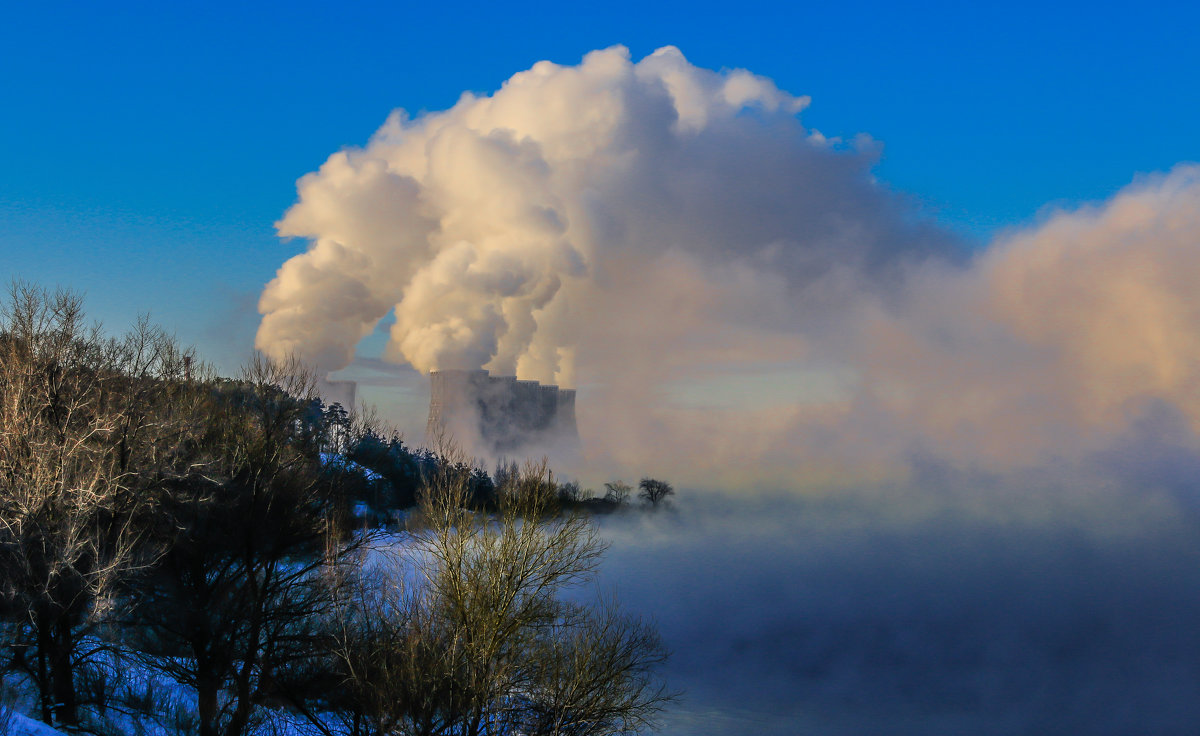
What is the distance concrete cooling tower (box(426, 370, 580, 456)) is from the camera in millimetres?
71225

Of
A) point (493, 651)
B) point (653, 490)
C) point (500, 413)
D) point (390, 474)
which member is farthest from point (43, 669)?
point (653, 490)

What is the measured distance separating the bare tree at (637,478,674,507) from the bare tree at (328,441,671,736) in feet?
451

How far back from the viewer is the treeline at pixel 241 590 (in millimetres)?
17016

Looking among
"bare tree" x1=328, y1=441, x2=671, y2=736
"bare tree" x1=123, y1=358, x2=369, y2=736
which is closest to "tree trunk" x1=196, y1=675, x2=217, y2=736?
"bare tree" x1=123, y1=358, x2=369, y2=736

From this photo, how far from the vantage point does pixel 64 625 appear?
61.3 feet

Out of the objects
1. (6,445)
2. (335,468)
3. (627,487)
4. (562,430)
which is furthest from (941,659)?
(6,445)

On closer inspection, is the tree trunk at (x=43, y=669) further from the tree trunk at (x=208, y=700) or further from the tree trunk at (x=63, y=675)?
the tree trunk at (x=208, y=700)

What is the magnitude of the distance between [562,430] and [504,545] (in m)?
98.0

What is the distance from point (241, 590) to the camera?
23703 millimetres

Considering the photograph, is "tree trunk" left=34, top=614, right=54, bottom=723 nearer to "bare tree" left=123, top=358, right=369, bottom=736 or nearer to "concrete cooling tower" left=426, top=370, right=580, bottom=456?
"bare tree" left=123, top=358, right=369, bottom=736

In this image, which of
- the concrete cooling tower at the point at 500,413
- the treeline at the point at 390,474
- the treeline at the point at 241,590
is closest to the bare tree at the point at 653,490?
the concrete cooling tower at the point at 500,413

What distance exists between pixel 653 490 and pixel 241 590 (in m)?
137

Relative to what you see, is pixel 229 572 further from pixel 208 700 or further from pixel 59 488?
pixel 59 488

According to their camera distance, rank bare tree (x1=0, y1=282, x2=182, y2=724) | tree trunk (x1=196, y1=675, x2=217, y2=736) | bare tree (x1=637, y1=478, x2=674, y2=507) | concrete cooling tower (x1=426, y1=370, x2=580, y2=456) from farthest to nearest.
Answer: bare tree (x1=637, y1=478, x2=674, y2=507) → concrete cooling tower (x1=426, y1=370, x2=580, y2=456) → tree trunk (x1=196, y1=675, x2=217, y2=736) → bare tree (x1=0, y1=282, x2=182, y2=724)
